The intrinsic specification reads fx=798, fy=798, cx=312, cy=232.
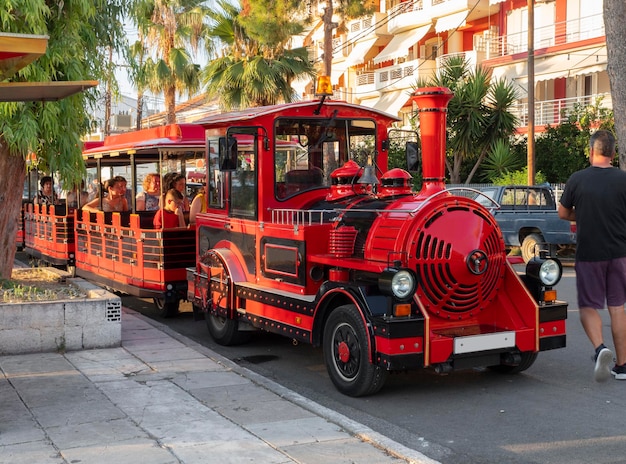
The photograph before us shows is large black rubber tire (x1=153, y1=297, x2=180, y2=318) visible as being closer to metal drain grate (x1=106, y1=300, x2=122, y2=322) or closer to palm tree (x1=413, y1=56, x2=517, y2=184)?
metal drain grate (x1=106, y1=300, x2=122, y2=322)

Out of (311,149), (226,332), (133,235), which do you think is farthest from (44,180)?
(311,149)

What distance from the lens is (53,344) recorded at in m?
7.98

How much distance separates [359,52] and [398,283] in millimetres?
34664

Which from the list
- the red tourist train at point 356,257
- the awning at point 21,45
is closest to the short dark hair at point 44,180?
the red tourist train at point 356,257

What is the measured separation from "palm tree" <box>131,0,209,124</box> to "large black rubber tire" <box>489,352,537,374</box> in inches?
957

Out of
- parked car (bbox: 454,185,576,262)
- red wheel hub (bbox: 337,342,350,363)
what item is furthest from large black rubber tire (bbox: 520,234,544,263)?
red wheel hub (bbox: 337,342,350,363)

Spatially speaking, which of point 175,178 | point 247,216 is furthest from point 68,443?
point 175,178

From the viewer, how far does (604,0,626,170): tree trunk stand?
40.3ft

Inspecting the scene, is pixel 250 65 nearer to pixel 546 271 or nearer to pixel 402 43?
pixel 402 43

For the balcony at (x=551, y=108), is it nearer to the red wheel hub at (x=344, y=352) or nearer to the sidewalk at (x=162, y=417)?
the red wheel hub at (x=344, y=352)

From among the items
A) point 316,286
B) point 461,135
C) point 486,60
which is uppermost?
point 486,60

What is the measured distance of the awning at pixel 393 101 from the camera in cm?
3500

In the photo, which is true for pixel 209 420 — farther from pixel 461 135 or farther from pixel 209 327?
pixel 461 135

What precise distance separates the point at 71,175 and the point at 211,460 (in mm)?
5697
